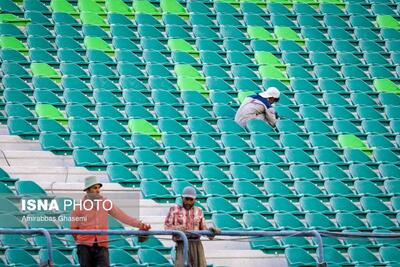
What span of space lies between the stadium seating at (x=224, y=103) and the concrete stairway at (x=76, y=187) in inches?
4.1

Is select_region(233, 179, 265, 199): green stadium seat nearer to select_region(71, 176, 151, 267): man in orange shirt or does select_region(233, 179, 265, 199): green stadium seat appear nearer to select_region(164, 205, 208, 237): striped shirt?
select_region(164, 205, 208, 237): striped shirt

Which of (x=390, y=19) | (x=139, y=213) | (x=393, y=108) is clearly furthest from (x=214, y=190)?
(x=390, y=19)

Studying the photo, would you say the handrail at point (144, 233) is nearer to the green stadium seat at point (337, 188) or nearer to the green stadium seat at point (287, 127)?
the green stadium seat at point (337, 188)

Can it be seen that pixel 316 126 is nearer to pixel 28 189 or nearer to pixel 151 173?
pixel 151 173

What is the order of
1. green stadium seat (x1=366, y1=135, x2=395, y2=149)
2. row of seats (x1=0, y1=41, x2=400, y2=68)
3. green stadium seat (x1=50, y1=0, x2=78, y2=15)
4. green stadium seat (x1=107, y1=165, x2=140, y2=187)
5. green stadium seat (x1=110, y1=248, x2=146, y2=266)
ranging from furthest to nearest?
1. green stadium seat (x1=50, y1=0, x2=78, y2=15)
2. row of seats (x1=0, y1=41, x2=400, y2=68)
3. green stadium seat (x1=366, y1=135, x2=395, y2=149)
4. green stadium seat (x1=107, y1=165, x2=140, y2=187)
5. green stadium seat (x1=110, y1=248, x2=146, y2=266)

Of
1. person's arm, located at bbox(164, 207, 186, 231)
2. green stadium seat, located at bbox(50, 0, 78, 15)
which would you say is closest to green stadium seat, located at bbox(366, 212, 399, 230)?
person's arm, located at bbox(164, 207, 186, 231)

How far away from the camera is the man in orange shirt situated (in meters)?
10.5

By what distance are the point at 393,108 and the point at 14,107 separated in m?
4.57

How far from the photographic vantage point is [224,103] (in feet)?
47.4

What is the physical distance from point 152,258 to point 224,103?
11.0 feet

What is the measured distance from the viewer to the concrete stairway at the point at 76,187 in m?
12.1

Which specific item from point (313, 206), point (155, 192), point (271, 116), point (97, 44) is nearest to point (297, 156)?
point (271, 116)

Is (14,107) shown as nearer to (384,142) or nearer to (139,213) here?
(139,213)

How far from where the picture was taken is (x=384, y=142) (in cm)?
1434
